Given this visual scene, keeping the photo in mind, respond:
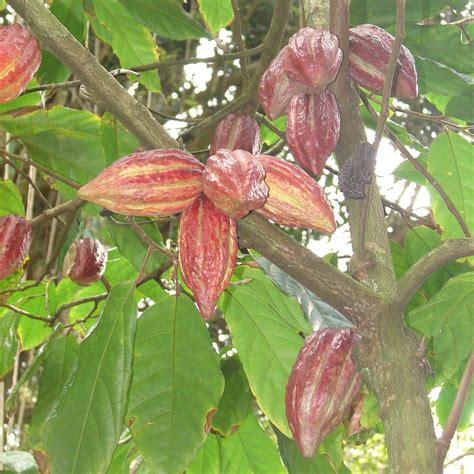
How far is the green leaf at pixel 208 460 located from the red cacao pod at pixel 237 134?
476 millimetres

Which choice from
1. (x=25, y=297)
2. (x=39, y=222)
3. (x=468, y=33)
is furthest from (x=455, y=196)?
(x=25, y=297)

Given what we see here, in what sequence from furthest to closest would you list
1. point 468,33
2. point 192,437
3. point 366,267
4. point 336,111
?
point 468,33
point 192,437
point 336,111
point 366,267

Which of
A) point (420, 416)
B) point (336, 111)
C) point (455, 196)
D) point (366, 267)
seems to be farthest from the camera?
point (455, 196)

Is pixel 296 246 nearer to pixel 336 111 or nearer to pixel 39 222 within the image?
pixel 336 111

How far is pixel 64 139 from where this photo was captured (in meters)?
1.39

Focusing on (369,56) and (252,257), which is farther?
(252,257)

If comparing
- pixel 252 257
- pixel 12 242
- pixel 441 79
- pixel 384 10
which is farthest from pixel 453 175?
pixel 12 242

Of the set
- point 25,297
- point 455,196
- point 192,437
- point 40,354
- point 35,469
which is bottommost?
Result: point 35,469

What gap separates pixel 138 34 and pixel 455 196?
29.6 inches

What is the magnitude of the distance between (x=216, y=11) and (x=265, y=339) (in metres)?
0.74

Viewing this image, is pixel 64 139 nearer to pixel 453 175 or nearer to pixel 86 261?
pixel 86 261

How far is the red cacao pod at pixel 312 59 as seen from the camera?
2.50 ft

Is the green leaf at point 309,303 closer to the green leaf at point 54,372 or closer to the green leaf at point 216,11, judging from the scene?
the green leaf at point 54,372

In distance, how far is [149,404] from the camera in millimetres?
936
